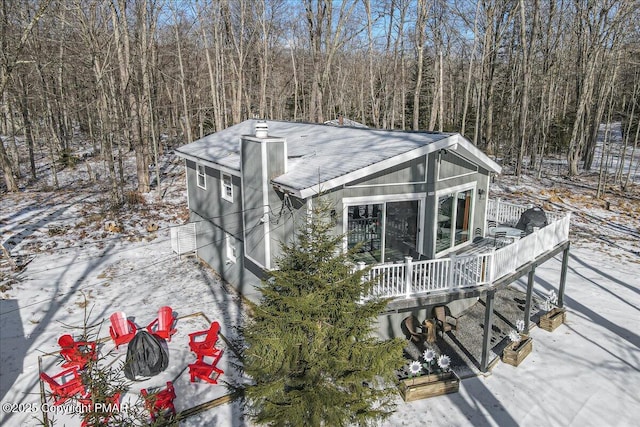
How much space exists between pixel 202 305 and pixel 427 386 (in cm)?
643

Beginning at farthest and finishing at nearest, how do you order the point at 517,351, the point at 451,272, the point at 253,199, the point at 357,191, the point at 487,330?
the point at 253,199 < the point at 517,351 < the point at 357,191 < the point at 487,330 < the point at 451,272

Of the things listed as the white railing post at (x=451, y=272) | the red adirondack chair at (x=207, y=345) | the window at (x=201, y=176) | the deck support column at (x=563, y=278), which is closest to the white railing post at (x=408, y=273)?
the white railing post at (x=451, y=272)

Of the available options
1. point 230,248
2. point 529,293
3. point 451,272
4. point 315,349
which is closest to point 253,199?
point 230,248

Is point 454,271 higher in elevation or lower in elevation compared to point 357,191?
lower

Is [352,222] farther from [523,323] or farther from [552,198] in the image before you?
[552,198]

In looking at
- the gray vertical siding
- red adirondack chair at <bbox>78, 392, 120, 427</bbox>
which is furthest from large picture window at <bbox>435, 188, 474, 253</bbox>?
red adirondack chair at <bbox>78, 392, 120, 427</bbox>

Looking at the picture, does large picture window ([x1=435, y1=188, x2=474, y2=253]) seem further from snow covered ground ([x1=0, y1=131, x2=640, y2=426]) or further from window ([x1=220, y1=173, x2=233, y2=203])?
window ([x1=220, y1=173, x2=233, y2=203])

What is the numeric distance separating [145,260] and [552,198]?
790 inches

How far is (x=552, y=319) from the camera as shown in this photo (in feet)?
36.2

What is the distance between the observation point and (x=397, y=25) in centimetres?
2809

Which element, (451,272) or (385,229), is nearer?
(451,272)

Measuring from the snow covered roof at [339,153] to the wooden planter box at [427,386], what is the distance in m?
4.20

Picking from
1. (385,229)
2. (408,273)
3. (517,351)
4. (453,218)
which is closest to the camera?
(408,273)

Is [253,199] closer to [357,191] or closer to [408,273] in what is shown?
[357,191]
